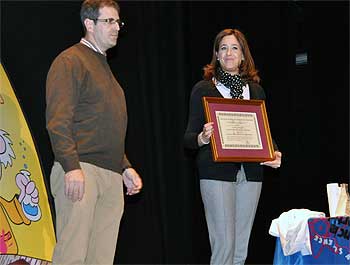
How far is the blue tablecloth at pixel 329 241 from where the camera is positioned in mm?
2805

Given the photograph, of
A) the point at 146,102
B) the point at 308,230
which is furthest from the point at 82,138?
the point at 146,102

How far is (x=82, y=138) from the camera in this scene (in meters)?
2.61

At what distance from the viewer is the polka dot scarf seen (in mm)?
3176

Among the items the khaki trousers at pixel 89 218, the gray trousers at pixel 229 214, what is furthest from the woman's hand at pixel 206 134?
the khaki trousers at pixel 89 218

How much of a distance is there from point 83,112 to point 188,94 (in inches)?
74.2

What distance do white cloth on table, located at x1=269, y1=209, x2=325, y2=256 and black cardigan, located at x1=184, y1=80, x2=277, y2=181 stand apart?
0.24m

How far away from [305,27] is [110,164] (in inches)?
97.9

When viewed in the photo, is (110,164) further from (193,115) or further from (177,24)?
(177,24)

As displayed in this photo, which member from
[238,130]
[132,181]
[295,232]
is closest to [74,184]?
[132,181]

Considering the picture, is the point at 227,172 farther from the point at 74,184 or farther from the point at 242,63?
the point at 74,184

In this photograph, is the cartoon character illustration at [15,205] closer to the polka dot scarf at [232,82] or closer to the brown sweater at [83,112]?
the brown sweater at [83,112]

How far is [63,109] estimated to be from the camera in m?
2.50

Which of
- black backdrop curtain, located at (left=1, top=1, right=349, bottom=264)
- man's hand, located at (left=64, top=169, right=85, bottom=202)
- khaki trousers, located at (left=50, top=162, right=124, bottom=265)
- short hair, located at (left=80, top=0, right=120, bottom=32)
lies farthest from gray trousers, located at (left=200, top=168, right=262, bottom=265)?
black backdrop curtain, located at (left=1, top=1, right=349, bottom=264)

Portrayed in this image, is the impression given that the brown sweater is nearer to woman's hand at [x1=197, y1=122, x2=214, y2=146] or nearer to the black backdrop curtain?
woman's hand at [x1=197, y1=122, x2=214, y2=146]
